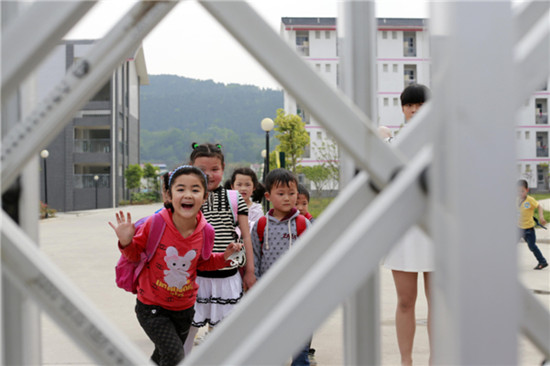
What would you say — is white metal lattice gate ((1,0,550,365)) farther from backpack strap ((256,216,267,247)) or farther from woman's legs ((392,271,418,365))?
backpack strap ((256,216,267,247))

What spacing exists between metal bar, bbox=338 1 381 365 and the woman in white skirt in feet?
6.14

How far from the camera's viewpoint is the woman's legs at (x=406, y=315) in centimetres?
288

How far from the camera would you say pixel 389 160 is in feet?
2.78

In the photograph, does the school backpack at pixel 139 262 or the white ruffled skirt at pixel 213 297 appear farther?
the white ruffled skirt at pixel 213 297

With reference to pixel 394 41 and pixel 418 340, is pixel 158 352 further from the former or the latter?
pixel 394 41

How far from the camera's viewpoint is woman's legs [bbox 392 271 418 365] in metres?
2.88

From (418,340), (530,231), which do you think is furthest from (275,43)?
(530,231)

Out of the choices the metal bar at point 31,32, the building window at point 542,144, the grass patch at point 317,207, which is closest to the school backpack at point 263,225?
the metal bar at point 31,32

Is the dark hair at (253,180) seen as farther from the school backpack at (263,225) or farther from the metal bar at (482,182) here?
the metal bar at (482,182)

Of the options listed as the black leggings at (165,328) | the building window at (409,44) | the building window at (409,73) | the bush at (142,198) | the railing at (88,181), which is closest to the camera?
the black leggings at (165,328)

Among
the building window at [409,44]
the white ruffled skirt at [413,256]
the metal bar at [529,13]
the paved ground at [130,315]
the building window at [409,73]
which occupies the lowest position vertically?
the paved ground at [130,315]

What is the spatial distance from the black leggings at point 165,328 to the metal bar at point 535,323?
6.78 ft

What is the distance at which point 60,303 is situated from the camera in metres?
0.86

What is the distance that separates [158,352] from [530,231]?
592cm
